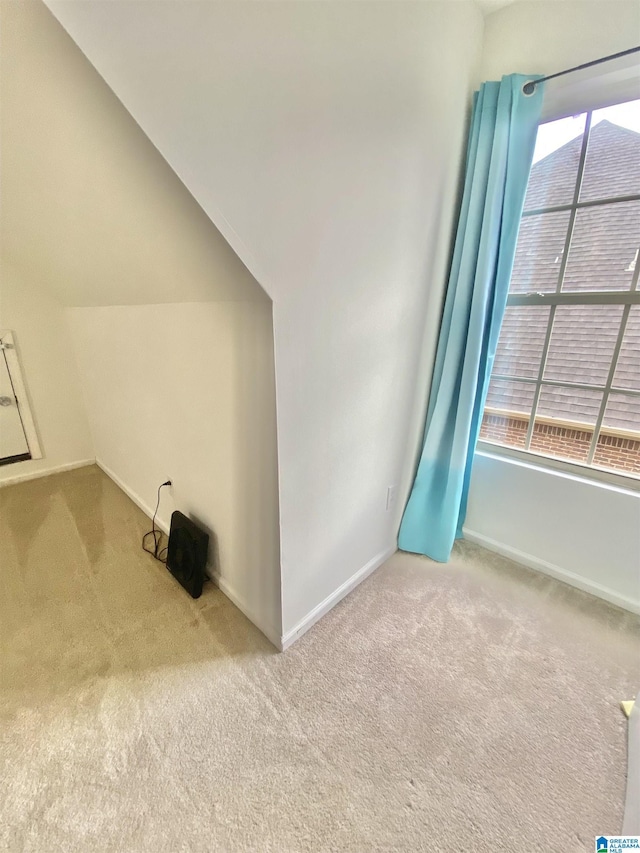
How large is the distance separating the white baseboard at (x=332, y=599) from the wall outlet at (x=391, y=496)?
26 centimetres

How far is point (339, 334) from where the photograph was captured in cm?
127

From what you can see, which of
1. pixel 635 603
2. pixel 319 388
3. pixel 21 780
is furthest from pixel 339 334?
pixel 635 603

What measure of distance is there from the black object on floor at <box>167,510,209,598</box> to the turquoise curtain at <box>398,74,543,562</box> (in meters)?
1.06

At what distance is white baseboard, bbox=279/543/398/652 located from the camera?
146cm

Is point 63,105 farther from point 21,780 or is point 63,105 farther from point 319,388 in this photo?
point 21,780

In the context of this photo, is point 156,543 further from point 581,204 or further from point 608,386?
point 581,204

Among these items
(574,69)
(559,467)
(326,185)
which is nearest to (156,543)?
(326,185)

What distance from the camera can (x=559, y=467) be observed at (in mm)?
1771

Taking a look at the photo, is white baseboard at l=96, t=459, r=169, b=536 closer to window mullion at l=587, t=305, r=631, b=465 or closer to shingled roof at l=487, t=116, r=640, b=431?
shingled roof at l=487, t=116, r=640, b=431

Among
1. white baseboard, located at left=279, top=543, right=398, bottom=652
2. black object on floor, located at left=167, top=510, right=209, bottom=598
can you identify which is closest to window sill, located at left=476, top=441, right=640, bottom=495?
white baseboard, located at left=279, top=543, right=398, bottom=652

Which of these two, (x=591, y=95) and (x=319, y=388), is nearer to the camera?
Result: (x=319, y=388)

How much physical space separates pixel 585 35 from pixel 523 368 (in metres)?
1.26

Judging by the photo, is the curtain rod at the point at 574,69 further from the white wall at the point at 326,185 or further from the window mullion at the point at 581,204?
the window mullion at the point at 581,204

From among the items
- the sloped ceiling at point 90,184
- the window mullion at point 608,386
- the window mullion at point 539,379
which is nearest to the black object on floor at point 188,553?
the sloped ceiling at point 90,184
